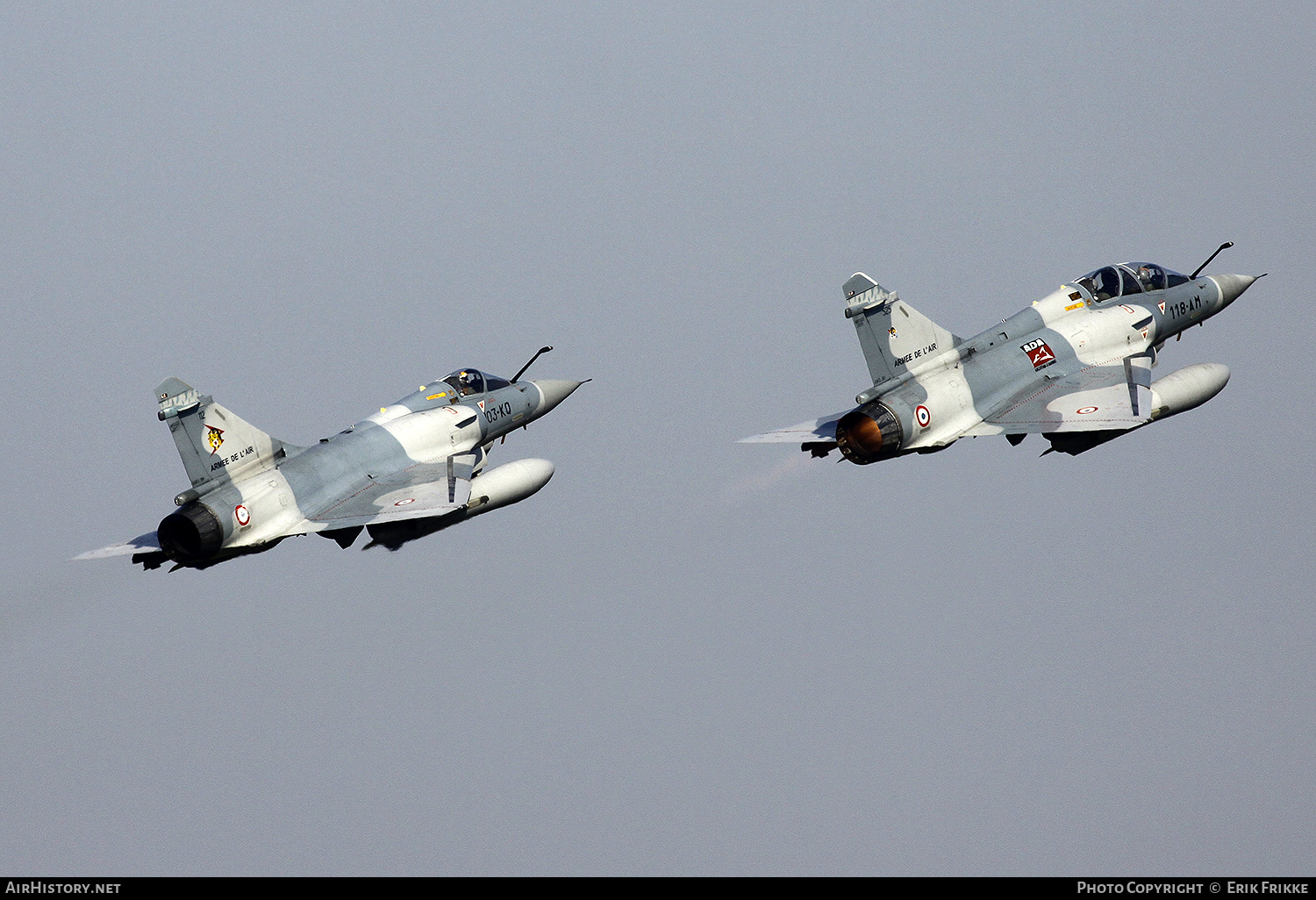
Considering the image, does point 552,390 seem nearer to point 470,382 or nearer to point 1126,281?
point 470,382

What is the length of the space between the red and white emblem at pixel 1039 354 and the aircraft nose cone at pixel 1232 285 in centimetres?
632

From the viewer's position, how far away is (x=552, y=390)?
204 ft

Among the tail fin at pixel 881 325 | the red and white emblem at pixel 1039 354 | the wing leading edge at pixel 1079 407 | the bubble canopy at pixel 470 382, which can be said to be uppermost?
the bubble canopy at pixel 470 382

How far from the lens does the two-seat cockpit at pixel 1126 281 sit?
199 feet

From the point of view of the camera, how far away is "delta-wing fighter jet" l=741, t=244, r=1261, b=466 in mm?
56719

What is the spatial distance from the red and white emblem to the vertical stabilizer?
17.0 metres

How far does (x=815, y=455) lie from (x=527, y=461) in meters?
6.24

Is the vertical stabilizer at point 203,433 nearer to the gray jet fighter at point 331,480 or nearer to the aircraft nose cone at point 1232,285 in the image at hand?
the gray jet fighter at point 331,480

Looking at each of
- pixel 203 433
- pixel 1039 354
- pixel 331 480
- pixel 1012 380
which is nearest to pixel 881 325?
pixel 1012 380

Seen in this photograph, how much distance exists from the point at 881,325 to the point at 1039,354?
392cm

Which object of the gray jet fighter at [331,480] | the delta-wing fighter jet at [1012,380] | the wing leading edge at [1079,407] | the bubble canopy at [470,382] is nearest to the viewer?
the gray jet fighter at [331,480]

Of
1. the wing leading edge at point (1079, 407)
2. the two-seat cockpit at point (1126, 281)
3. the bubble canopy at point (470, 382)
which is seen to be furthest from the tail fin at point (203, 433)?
the two-seat cockpit at point (1126, 281)

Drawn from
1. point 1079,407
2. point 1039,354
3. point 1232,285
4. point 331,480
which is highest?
point 1232,285
